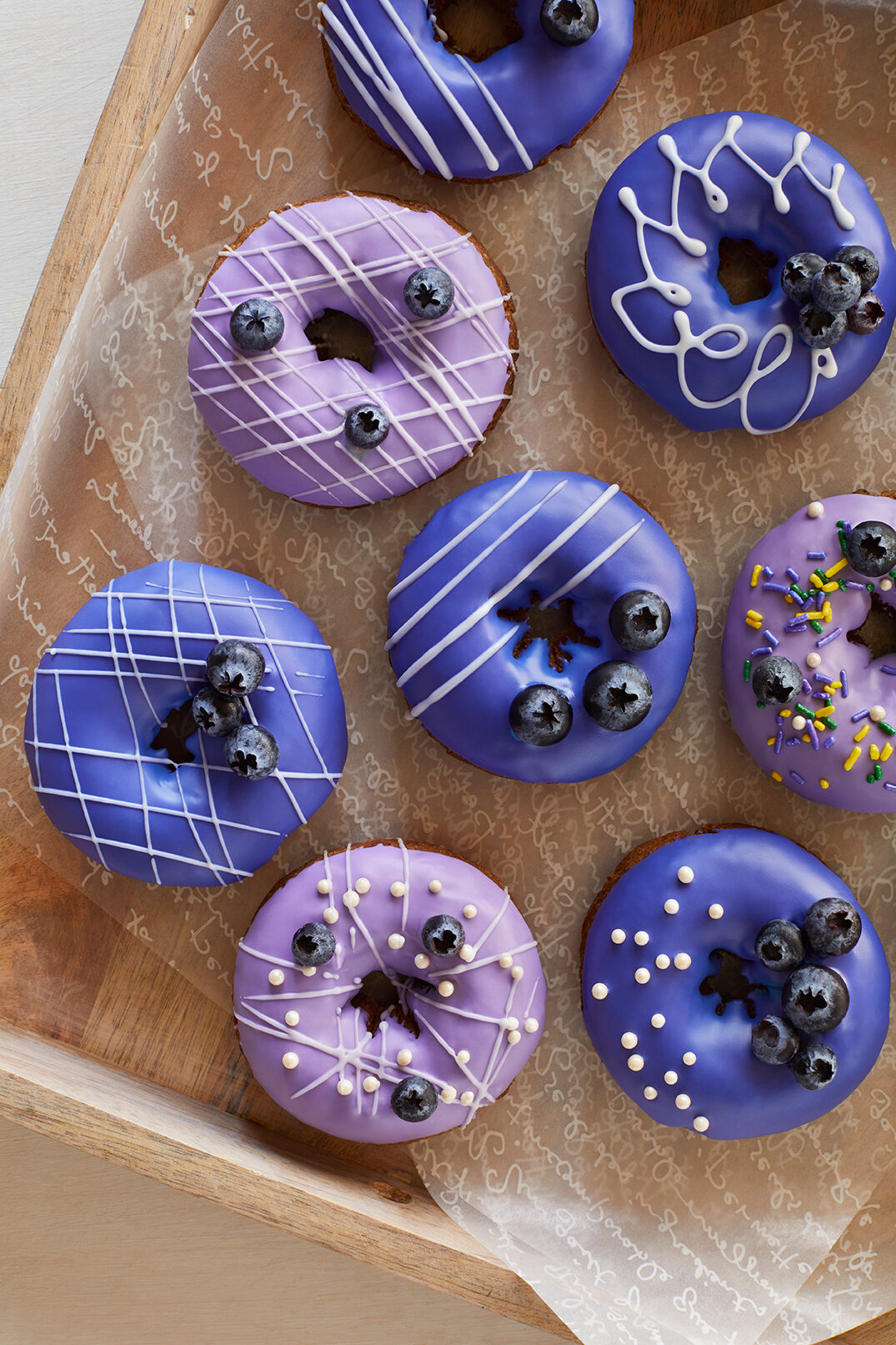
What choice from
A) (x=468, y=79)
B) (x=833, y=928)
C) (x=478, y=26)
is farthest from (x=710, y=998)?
(x=478, y=26)

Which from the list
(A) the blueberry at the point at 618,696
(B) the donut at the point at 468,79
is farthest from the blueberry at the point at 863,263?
(A) the blueberry at the point at 618,696

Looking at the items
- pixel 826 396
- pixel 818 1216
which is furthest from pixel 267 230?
pixel 818 1216

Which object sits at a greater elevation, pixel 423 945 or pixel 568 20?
pixel 568 20

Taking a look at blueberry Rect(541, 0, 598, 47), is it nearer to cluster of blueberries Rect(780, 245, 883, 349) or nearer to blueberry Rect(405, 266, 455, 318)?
blueberry Rect(405, 266, 455, 318)

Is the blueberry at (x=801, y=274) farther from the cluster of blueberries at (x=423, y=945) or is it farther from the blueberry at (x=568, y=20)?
the cluster of blueberries at (x=423, y=945)

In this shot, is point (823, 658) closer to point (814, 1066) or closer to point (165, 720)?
point (814, 1066)

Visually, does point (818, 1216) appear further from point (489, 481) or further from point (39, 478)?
point (39, 478)

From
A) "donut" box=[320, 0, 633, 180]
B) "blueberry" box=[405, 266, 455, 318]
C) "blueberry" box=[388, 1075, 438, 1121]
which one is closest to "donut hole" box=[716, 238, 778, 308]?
"donut" box=[320, 0, 633, 180]
